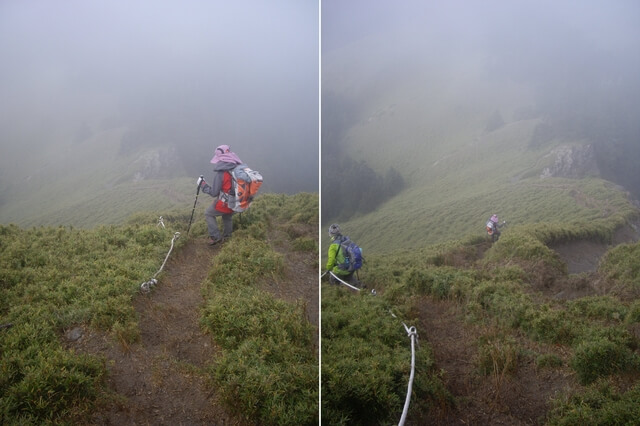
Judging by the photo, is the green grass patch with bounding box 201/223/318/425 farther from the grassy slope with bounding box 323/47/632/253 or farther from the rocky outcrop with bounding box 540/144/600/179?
the rocky outcrop with bounding box 540/144/600/179

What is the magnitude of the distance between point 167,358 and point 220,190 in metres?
1.30

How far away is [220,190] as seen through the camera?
10.4ft

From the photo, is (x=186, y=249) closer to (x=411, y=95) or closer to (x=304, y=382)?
(x=304, y=382)

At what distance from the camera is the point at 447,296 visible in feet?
9.15

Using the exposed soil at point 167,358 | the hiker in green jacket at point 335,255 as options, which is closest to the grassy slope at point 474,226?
the hiker in green jacket at point 335,255

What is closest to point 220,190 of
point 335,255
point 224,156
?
point 224,156

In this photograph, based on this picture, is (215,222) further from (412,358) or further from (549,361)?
(549,361)

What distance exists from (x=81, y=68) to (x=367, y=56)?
81.2 inches

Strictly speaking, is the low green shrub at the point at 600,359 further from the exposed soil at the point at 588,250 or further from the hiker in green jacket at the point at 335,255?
the hiker in green jacket at the point at 335,255

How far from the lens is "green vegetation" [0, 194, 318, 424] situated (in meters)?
1.79

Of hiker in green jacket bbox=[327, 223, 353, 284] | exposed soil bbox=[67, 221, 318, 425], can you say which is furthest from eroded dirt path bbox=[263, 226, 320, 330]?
hiker in green jacket bbox=[327, 223, 353, 284]

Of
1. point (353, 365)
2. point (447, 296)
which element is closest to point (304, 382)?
point (353, 365)

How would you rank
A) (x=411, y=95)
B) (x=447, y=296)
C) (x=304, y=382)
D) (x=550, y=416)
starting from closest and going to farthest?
(x=550, y=416)
(x=304, y=382)
(x=447, y=296)
(x=411, y=95)

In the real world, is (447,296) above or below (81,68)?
below
